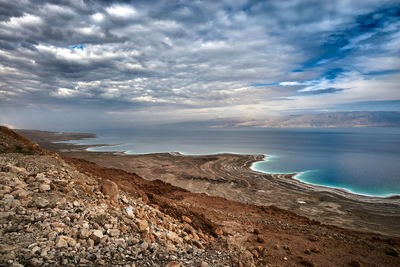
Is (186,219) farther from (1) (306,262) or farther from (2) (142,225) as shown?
(1) (306,262)

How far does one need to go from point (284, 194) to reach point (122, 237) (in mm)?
28002

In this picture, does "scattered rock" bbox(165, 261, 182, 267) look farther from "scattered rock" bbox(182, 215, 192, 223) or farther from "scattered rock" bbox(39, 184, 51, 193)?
"scattered rock" bbox(39, 184, 51, 193)

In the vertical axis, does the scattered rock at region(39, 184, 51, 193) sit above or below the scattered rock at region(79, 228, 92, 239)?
above

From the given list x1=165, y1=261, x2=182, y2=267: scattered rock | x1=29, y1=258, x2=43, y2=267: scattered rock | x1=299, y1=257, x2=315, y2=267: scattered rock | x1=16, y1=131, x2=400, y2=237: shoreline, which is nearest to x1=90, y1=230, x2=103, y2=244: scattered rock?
x1=29, y1=258, x2=43, y2=267: scattered rock

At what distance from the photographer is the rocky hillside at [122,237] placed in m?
4.95

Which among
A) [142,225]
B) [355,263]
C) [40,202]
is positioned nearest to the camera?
[40,202]

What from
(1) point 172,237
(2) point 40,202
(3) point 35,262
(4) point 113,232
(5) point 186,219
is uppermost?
(2) point 40,202

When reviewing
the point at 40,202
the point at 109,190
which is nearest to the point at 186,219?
the point at 109,190

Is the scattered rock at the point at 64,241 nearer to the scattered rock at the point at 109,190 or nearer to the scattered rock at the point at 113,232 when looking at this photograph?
the scattered rock at the point at 113,232

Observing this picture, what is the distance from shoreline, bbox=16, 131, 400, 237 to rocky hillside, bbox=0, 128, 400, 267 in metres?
9.89

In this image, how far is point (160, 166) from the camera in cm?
4791

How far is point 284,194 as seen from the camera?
29.4m

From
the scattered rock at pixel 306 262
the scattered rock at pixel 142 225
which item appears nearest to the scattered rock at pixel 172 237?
the scattered rock at pixel 142 225

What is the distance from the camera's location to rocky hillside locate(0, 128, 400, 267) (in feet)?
16.2
